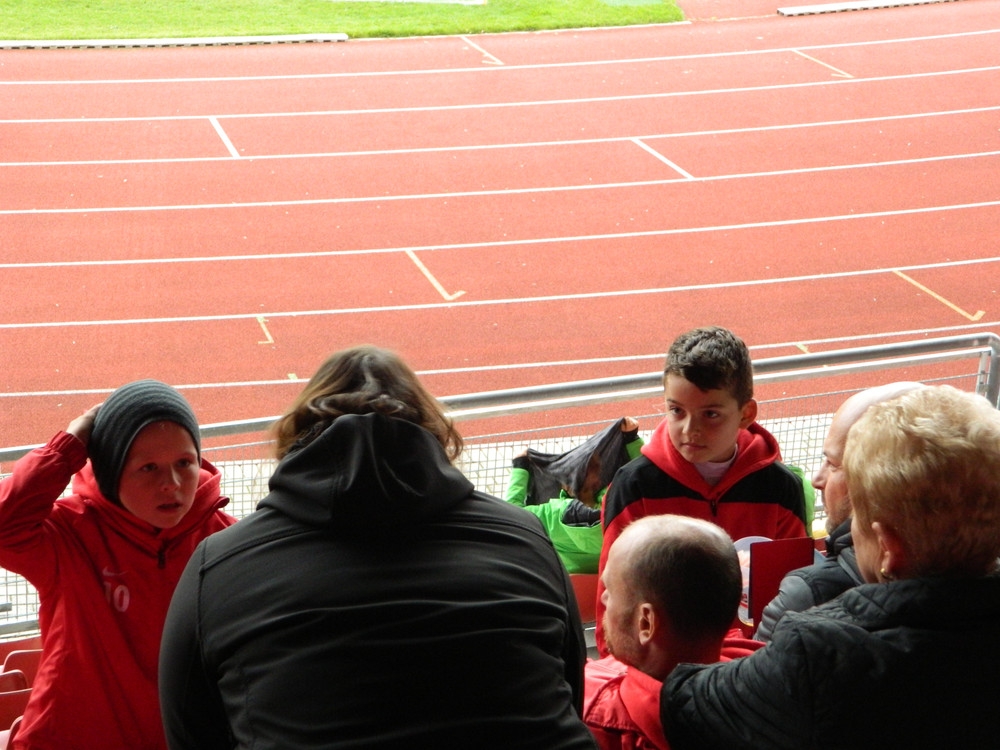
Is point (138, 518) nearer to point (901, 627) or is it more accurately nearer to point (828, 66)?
point (901, 627)

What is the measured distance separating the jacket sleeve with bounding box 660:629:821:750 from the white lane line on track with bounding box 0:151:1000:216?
12.3 metres

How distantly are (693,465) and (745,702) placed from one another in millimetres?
1698

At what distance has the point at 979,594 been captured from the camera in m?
1.90

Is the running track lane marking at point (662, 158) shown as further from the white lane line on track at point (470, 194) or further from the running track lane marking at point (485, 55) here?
the running track lane marking at point (485, 55)

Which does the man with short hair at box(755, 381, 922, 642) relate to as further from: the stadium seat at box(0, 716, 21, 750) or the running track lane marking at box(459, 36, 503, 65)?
the running track lane marking at box(459, 36, 503, 65)

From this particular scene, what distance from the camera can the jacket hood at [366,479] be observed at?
79.5 inches

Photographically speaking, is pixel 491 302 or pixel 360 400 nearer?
pixel 360 400

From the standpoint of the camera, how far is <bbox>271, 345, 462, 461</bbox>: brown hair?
2232 mm

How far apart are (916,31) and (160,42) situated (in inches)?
545

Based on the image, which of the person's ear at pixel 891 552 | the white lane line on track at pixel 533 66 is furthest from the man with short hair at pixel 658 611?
the white lane line on track at pixel 533 66

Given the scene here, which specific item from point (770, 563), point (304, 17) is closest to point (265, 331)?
point (770, 563)

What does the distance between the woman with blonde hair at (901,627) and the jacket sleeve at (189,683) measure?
2.73ft

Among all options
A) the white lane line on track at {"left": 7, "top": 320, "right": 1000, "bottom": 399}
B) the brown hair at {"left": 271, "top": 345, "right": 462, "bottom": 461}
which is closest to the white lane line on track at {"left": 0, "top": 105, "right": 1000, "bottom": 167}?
the white lane line on track at {"left": 7, "top": 320, "right": 1000, "bottom": 399}

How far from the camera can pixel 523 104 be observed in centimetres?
1789
